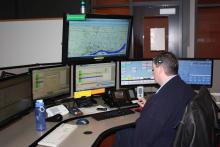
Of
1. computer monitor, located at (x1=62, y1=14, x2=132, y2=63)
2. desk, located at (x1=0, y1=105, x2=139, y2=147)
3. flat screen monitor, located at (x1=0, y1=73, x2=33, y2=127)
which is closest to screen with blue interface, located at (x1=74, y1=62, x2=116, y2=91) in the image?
computer monitor, located at (x1=62, y1=14, x2=132, y2=63)

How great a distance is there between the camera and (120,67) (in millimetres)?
3049

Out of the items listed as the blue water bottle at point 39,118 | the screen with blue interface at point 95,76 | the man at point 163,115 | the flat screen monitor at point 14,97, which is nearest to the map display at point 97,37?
the screen with blue interface at point 95,76

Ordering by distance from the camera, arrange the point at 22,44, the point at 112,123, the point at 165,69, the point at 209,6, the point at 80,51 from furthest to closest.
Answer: the point at 209,6 → the point at 22,44 → the point at 80,51 → the point at 112,123 → the point at 165,69

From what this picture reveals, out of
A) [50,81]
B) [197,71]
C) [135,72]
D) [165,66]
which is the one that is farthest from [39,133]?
[197,71]

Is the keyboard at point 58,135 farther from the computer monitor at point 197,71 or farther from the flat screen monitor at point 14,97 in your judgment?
the computer monitor at point 197,71

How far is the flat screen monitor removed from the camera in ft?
6.89

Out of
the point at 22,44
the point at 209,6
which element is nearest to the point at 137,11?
the point at 209,6

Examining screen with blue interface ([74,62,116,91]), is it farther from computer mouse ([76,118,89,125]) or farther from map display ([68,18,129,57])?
computer mouse ([76,118,89,125])

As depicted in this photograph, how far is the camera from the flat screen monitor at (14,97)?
2102 mm

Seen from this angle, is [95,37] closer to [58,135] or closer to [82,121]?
[82,121]

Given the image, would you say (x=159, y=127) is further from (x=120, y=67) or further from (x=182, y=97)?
(x=120, y=67)

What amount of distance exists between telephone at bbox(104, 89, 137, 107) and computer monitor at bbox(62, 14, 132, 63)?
0.34 metres

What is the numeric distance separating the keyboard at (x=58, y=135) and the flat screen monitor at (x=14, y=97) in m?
0.33

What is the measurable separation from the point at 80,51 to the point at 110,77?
0.43 meters
